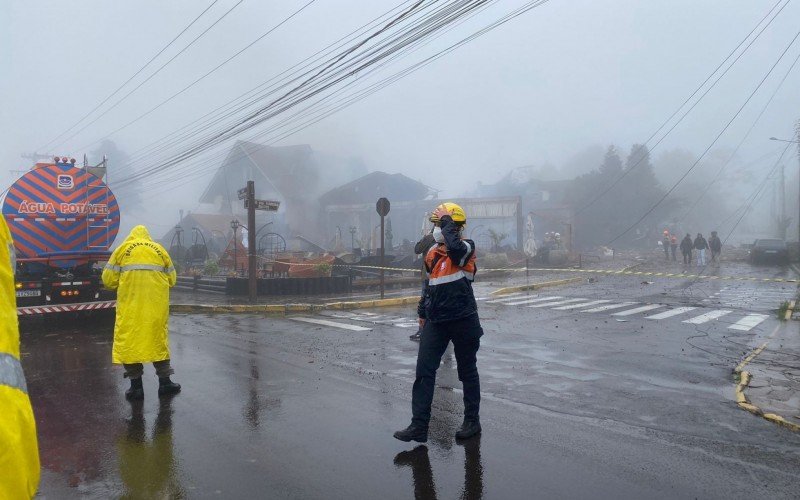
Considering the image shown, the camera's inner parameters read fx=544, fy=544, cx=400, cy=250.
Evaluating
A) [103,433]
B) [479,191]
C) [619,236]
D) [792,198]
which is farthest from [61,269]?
[792,198]

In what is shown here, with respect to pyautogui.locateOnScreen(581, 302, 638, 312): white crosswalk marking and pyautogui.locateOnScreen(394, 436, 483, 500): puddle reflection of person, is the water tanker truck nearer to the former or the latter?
pyautogui.locateOnScreen(394, 436, 483, 500): puddle reflection of person

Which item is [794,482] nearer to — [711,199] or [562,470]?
[562,470]

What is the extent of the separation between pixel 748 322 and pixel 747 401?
21.3 feet

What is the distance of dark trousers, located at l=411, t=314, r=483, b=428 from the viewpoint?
4461 mm

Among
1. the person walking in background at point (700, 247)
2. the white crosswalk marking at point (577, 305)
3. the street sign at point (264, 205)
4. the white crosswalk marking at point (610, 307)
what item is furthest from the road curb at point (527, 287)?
the person walking in background at point (700, 247)

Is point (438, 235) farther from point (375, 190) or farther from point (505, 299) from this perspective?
point (375, 190)

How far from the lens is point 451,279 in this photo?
453 centimetres

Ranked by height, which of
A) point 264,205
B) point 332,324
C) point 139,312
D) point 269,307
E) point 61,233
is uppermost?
point 264,205

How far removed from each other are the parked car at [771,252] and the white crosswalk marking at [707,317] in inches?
735

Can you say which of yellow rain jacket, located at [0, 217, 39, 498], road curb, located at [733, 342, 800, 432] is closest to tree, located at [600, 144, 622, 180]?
road curb, located at [733, 342, 800, 432]

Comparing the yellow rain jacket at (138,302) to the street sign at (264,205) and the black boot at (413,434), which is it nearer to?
the black boot at (413,434)

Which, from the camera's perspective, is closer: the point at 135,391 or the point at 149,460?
the point at 149,460

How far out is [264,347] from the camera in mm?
8508

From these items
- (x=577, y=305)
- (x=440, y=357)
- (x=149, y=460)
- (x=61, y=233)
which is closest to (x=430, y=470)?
(x=440, y=357)
